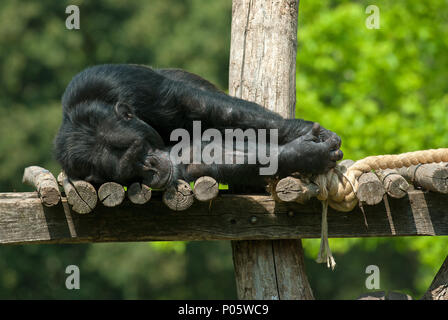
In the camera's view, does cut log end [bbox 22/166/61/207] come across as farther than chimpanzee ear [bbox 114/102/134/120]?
No

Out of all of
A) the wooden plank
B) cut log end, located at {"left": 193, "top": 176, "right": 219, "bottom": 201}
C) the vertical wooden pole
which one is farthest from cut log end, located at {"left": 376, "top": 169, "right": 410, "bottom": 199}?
cut log end, located at {"left": 193, "top": 176, "right": 219, "bottom": 201}

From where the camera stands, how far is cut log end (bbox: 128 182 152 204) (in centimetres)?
276

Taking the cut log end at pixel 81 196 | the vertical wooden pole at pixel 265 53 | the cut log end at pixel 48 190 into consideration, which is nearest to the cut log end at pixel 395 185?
the vertical wooden pole at pixel 265 53

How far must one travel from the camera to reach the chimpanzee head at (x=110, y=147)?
9.43 feet

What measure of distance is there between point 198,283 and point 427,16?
35.3 ft

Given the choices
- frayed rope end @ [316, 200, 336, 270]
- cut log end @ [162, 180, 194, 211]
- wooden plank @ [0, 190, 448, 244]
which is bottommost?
frayed rope end @ [316, 200, 336, 270]

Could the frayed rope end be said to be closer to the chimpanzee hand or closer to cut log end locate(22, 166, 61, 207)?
the chimpanzee hand

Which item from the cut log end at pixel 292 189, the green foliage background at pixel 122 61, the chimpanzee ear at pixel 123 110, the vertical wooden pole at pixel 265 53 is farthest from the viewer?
the green foliage background at pixel 122 61

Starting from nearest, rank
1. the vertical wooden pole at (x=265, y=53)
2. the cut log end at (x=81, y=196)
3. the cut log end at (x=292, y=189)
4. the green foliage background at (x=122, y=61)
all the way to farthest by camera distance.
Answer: the cut log end at (x=81, y=196), the cut log end at (x=292, y=189), the vertical wooden pole at (x=265, y=53), the green foliage background at (x=122, y=61)

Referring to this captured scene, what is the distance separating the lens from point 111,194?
272 centimetres

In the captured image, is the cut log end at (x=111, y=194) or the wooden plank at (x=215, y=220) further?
the wooden plank at (x=215, y=220)

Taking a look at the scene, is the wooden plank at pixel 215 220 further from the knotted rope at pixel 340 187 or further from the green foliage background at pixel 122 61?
the green foliage background at pixel 122 61

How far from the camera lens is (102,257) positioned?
15047mm

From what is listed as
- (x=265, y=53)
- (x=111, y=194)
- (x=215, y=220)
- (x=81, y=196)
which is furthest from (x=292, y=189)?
(x=265, y=53)
